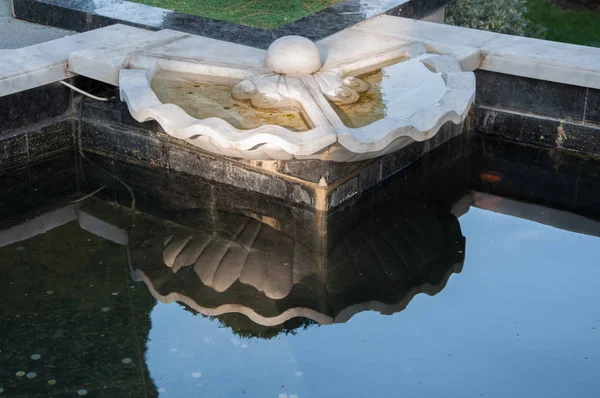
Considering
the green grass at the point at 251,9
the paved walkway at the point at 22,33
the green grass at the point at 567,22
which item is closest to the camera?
the paved walkway at the point at 22,33

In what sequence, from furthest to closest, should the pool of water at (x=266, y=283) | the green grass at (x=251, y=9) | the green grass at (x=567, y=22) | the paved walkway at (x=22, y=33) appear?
the green grass at (x=567, y=22) < the green grass at (x=251, y=9) < the paved walkway at (x=22, y=33) < the pool of water at (x=266, y=283)

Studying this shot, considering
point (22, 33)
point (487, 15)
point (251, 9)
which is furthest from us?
point (487, 15)

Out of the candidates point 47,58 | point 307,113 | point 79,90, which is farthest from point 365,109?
point 47,58

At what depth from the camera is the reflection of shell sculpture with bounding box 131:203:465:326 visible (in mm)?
4750

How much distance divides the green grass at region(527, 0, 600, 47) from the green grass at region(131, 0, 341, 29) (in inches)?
124

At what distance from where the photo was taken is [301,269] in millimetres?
5070

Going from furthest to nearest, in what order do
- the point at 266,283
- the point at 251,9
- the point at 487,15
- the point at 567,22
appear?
the point at 567,22
the point at 487,15
the point at 251,9
the point at 266,283

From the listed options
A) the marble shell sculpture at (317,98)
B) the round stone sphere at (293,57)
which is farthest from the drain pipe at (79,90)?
the round stone sphere at (293,57)

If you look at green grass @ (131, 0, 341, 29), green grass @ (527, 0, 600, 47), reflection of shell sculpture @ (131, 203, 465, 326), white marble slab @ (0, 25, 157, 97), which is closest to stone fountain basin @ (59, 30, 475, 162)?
white marble slab @ (0, 25, 157, 97)

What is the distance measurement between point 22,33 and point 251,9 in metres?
1.89

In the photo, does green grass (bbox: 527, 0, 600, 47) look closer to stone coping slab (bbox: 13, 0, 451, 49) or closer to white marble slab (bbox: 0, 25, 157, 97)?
stone coping slab (bbox: 13, 0, 451, 49)

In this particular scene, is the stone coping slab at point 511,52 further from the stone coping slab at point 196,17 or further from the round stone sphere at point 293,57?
→ the round stone sphere at point 293,57

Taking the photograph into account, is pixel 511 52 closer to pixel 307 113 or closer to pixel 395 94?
pixel 395 94

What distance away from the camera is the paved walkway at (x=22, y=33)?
22.9ft
